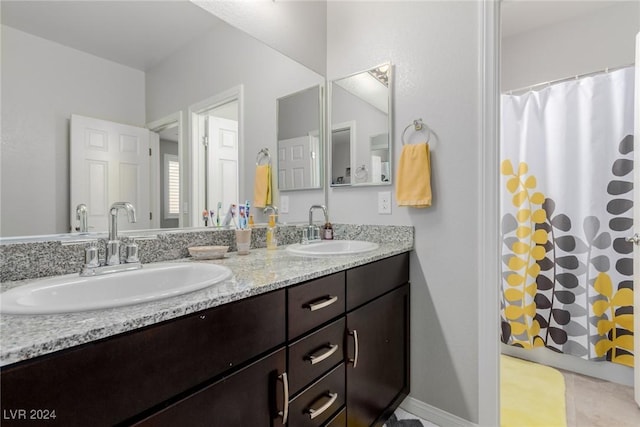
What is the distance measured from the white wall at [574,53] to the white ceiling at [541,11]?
46 millimetres

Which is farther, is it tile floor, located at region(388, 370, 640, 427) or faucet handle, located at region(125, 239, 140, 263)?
tile floor, located at region(388, 370, 640, 427)

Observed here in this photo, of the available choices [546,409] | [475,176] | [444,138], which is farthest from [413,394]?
[444,138]

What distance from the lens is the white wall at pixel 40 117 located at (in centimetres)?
84

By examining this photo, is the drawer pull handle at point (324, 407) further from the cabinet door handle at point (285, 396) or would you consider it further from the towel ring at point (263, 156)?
the towel ring at point (263, 156)

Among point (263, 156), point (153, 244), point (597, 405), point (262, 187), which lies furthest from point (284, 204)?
point (597, 405)

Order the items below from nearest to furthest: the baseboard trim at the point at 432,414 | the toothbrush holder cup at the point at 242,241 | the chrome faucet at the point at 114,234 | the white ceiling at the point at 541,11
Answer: the chrome faucet at the point at 114,234
the toothbrush holder cup at the point at 242,241
the baseboard trim at the point at 432,414
the white ceiling at the point at 541,11

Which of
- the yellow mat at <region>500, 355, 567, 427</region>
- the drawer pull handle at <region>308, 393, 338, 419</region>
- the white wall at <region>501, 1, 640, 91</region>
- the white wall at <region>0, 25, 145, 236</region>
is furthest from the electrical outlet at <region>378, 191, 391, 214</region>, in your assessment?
the white wall at <region>501, 1, 640, 91</region>

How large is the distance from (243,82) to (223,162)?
41 centimetres

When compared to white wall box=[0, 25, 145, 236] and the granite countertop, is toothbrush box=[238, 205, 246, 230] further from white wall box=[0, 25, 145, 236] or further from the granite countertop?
white wall box=[0, 25, 145, 236]

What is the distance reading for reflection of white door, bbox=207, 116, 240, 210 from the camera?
4.56 feet

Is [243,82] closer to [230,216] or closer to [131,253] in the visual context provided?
[230,216]

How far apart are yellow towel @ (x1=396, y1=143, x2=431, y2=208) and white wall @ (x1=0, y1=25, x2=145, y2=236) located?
1.24 meters

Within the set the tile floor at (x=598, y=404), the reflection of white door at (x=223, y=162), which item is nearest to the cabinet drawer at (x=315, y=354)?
the reflection of white door at (x=223, y=162)

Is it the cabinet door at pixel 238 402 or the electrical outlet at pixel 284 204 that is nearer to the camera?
the cabinet door at pixel 238 402
